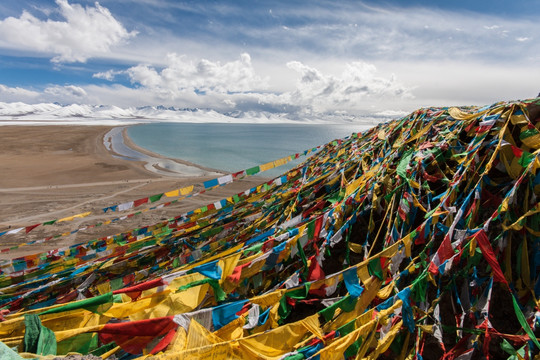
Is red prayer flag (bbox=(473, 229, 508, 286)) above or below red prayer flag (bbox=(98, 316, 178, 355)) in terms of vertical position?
above

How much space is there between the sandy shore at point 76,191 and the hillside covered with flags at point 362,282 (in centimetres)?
741

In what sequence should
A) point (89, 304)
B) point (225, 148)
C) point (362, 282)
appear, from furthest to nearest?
point (225, 148), point (362, 282), point (89, 304)

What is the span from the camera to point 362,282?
3.36 meters

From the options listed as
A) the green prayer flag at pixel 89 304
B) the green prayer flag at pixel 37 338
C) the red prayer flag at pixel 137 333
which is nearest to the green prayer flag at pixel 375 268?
the red prayer flag at pixel 137 333

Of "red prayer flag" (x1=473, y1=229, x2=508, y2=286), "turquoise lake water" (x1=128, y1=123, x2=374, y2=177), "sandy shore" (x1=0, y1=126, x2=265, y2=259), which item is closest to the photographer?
"red prayer flag" (x1=473, y1=229, x2=508, y2=286)

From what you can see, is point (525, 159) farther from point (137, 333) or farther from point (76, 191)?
point (76, 191)

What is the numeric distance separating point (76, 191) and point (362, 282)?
21.7m

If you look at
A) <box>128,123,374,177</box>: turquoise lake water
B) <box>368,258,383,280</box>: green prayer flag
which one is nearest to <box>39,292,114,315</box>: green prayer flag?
<box>368,258,383,280</box>: green prayer flag

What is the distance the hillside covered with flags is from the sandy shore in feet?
24.3

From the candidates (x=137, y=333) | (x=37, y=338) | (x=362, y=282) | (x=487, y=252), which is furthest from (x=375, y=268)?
(x=37, y=338)

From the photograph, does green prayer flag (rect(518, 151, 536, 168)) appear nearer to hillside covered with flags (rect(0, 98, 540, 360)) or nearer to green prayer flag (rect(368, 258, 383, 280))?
hillside covered with flags (rect(0, 98, 540, 360))

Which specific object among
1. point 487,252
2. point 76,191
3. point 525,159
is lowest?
point 76,191

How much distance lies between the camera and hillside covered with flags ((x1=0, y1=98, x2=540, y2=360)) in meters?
2.51

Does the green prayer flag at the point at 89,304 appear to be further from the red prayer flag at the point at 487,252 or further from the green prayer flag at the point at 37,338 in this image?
the red prayer flag at the point at 487,252
